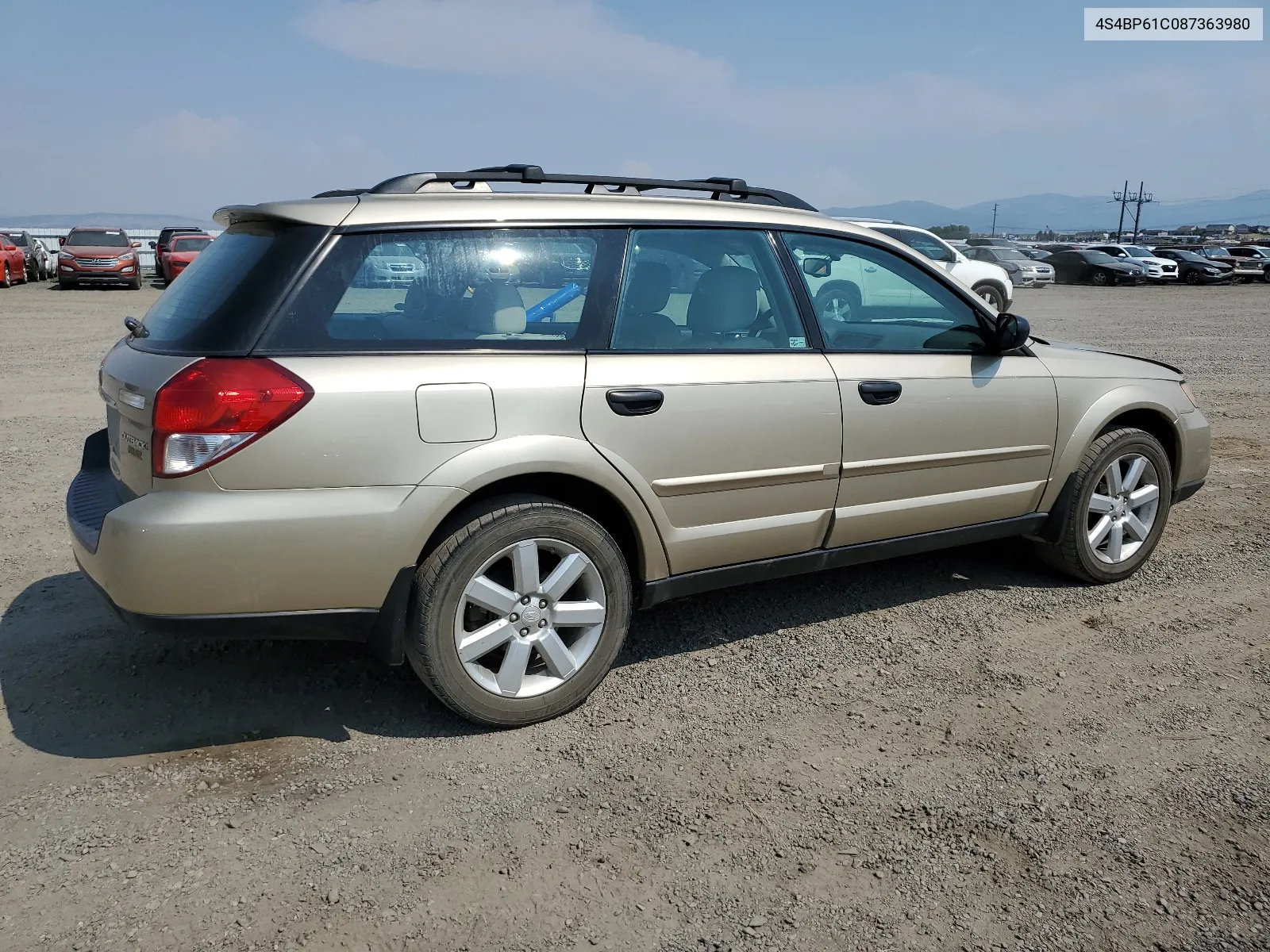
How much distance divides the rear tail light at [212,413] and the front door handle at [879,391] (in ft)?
7.00

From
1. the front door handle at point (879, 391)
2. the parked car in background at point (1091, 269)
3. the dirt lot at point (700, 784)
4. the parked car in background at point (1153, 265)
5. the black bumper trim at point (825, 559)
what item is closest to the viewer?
the dirt lot at point (700, 784)

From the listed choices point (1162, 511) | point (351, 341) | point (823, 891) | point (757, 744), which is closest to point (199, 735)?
point (351, 341)

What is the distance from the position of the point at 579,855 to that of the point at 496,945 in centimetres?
41

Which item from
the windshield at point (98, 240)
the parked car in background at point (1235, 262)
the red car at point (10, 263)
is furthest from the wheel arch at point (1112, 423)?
the parked car in background at point (1235, 262)

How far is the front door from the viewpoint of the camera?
161 inches

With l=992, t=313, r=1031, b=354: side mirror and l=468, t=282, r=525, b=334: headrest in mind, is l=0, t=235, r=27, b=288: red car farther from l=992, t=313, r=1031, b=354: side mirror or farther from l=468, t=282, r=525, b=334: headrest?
l=992, t=313, r=1031, b=354: side mirror

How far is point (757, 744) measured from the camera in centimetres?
343

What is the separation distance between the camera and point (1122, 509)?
16.2 ft

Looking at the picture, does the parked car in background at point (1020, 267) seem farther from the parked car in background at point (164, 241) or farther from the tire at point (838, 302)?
the tire at point (838, 302)

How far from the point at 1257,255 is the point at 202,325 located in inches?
1836

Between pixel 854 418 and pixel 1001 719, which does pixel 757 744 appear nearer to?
pixel 1001 719

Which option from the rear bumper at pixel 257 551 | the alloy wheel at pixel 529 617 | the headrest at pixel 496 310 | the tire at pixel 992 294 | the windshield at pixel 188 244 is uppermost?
the headrest at pixel 496 310

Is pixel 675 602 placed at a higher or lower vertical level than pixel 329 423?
lower

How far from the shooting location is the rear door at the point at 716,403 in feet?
11.7
